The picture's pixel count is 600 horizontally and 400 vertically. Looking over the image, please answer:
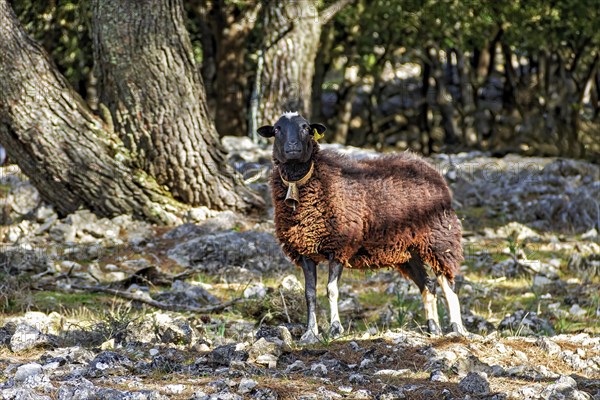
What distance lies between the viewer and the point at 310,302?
7656 mm

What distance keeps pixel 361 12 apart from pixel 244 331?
1174cm

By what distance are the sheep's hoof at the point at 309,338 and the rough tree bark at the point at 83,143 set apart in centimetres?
458

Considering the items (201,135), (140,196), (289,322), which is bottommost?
(289,322)

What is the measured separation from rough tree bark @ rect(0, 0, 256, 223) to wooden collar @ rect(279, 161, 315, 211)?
4048mm

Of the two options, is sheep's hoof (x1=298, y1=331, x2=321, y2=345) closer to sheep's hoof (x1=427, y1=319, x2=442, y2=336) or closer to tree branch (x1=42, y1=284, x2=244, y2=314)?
sheep's hoof (x1=427, y1=319, x2=442, y2=336)

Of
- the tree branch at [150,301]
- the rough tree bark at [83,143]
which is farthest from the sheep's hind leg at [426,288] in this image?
the rough tree bark at [83,143]

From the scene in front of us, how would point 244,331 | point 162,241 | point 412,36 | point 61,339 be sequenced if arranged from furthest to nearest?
point 412,36 < point 162,241 < point 244,331 < point 61,339

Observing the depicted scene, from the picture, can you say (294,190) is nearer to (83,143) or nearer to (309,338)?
(309,338)

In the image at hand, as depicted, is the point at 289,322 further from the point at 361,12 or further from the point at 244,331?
the point at 361,12

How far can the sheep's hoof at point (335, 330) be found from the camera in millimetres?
7558

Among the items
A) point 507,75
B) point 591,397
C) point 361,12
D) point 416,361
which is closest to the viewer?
point 591,397

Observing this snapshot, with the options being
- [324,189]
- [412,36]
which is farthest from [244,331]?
[412,36]

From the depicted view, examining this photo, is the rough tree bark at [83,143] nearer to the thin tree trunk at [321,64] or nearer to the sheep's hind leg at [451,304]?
the sheep's hind leg at [451,304]

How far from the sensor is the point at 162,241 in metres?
11.1
